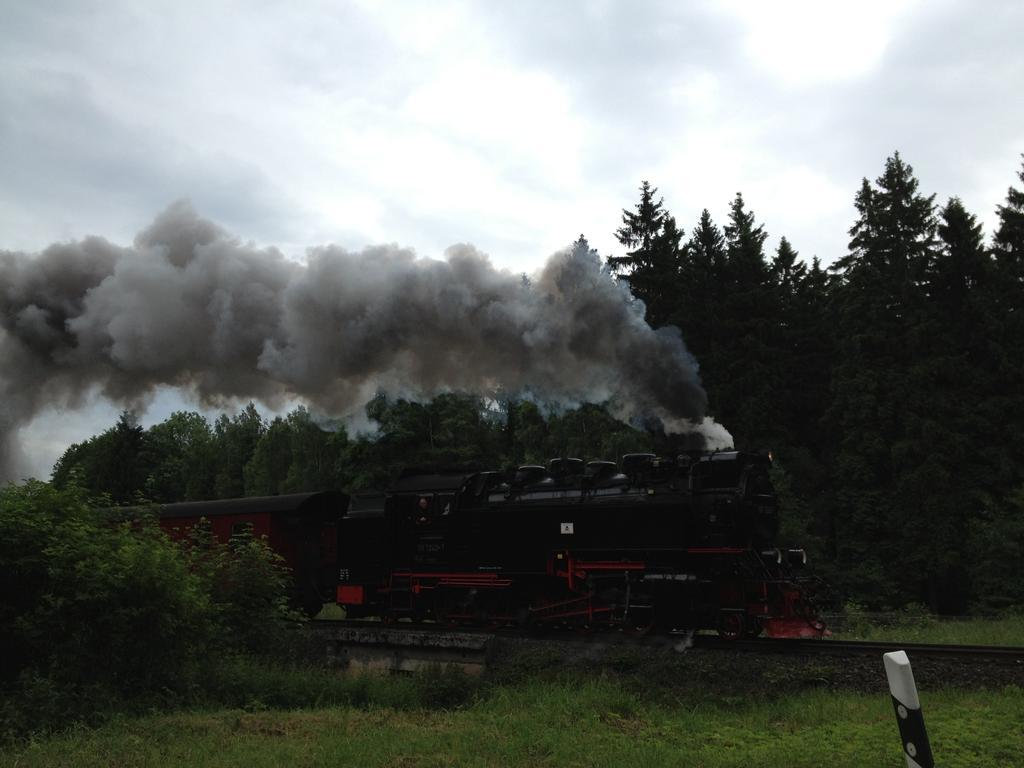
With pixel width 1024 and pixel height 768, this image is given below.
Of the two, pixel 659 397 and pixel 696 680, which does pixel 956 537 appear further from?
pixel 696 680

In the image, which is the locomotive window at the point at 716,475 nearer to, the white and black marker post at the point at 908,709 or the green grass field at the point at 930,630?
the green grass field at the point at 930,630

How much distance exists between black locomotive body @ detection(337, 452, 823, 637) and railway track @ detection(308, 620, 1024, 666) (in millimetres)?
314

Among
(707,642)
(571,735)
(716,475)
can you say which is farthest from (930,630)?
(571,735)

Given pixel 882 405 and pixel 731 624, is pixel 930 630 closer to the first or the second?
pixel 731 624

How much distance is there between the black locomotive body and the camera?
13141mm

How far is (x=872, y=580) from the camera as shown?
31.4 m

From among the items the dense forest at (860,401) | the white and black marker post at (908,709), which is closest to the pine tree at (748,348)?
the dense forest at (860,401)

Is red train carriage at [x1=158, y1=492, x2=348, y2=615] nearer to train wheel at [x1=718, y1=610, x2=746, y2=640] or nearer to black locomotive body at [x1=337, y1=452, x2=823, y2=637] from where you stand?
black locomotive body at [x1=337, y1=452, x2=823, y2=637]

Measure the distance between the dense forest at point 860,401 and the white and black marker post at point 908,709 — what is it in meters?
16.4

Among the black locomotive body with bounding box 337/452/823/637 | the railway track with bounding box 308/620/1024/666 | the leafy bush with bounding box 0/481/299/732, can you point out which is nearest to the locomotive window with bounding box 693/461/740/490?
the black locomotive body with bounding box 337/452/823/637

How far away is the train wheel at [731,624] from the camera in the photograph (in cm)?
1305

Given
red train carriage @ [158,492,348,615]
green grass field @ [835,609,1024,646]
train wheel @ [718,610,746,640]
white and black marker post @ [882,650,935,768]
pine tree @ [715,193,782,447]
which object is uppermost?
pine tree @ [715,193,782,447]

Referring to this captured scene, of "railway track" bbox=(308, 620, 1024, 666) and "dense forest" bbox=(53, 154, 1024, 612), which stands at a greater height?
"dense forest" bbox=(53, 154, 1024, 612)

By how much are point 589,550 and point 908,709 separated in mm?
10867
